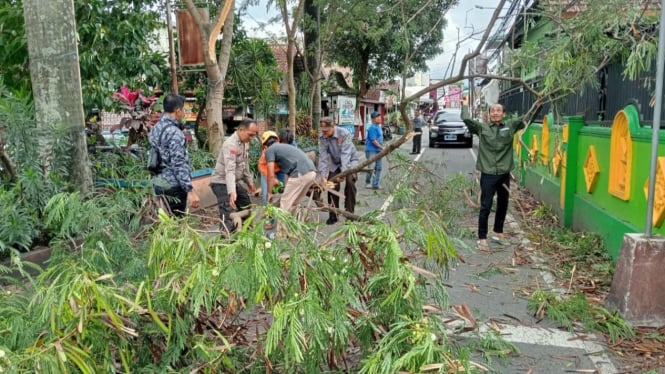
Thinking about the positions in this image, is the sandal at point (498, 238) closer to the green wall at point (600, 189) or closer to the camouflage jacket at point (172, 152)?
the green wall at point (600, 189)

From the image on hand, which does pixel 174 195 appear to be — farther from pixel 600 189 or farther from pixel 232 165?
pixel 600 189

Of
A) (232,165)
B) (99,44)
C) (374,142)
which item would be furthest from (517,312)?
(374,142)

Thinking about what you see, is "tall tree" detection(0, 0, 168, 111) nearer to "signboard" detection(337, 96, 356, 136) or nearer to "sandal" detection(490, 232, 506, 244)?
"sandal" detection(490, 232, 506, 244)

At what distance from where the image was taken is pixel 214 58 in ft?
31.9

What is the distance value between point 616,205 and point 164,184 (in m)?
4.76

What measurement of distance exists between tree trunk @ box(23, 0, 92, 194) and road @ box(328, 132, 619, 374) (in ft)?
10.7

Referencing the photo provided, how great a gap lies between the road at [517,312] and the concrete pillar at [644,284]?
0.49m

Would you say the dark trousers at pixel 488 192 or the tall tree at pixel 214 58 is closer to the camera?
the dark trousers at pixel 488 192

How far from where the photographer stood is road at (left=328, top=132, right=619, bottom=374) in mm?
3809

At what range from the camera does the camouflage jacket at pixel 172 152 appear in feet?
18.5

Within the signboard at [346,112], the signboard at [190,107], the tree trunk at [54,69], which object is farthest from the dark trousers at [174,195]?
the signboard at [346,112]

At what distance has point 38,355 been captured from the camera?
2.11m

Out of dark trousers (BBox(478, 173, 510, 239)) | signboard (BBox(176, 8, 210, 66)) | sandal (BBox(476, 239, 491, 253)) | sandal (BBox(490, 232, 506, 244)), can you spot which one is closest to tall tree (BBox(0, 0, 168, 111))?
signboard (BBox(176, 8, 210, 66))

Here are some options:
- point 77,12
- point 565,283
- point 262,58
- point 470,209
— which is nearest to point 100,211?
point 565,283
